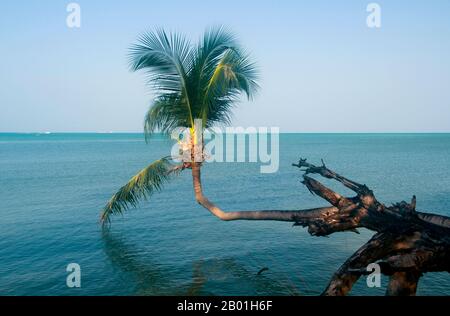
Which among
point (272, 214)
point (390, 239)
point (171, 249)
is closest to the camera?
point (390, 239)

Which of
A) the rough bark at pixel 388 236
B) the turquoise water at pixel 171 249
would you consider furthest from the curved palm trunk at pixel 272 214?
the turquoise water at pixel 171 249

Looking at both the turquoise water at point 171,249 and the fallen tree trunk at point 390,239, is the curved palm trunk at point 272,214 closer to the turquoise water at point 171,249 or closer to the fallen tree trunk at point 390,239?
the fallen tree trunk at point 390,239

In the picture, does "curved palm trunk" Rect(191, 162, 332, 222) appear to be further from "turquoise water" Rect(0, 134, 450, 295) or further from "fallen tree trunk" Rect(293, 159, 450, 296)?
"turquoise water" Rect(0, 134, 450, 295)

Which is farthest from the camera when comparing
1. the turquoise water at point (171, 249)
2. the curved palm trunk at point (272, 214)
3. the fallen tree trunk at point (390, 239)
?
the turquoise water at point (171, 249)

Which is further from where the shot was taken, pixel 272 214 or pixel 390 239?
pixel 272 214

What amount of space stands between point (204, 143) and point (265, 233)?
1312 centimetres

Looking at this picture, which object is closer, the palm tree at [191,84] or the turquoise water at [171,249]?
the palm tree at [191,84]

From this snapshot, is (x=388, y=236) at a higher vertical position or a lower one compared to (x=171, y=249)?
higher

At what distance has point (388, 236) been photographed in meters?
6.84

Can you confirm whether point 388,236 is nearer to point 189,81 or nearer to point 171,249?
point 189,81

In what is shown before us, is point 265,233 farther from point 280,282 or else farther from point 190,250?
point 280,282

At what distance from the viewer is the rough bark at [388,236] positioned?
233 inches

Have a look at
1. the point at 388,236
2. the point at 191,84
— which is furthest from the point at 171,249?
the point at 388,236

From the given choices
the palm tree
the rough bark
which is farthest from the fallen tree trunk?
the palm tree
